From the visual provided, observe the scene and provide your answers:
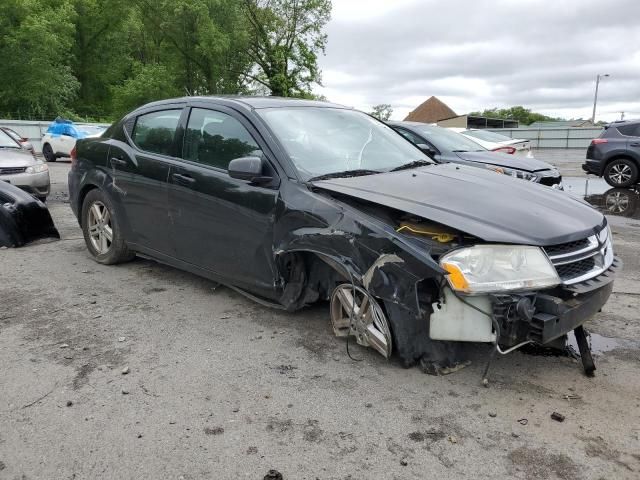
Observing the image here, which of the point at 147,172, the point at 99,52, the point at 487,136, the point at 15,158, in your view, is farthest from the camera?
the point at 99,52

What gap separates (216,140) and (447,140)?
555cm

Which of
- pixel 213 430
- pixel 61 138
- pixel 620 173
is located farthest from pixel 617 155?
pixel 61 138

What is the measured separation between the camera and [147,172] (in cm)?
474

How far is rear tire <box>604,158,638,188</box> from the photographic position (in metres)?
12.7

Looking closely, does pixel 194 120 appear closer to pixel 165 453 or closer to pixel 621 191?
pixel 165 453

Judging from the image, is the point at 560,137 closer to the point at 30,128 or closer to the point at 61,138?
the point at 61,138

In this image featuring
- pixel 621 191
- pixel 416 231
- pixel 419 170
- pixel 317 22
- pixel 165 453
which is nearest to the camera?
pixel 165 453

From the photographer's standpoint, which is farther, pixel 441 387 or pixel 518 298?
pixel 441 387

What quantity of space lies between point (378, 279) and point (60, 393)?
1909 millimetres

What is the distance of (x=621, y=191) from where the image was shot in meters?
12.3

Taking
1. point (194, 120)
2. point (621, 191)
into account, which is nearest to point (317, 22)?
point (621, 191)

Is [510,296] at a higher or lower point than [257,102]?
lower

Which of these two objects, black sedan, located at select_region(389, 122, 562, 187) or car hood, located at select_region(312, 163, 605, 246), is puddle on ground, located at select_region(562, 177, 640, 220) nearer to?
black sedan, located at select_region(389, 122, 562, 187)

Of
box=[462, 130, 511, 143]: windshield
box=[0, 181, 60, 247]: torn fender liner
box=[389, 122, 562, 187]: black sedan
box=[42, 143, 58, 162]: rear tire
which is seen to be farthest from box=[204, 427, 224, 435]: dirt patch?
box=[42, 143, 58, 162]: rear tire
